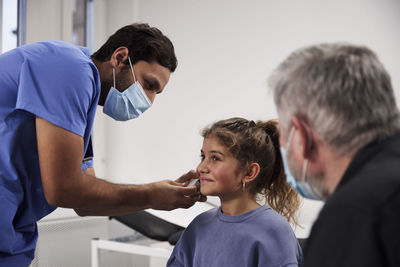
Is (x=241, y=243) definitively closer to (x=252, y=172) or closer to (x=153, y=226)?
(x=252, y=172)

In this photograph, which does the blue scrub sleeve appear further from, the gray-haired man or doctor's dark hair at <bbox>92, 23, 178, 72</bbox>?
the gray-haired man

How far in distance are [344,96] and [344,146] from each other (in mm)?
77

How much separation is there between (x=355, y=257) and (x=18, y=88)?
3.08ft

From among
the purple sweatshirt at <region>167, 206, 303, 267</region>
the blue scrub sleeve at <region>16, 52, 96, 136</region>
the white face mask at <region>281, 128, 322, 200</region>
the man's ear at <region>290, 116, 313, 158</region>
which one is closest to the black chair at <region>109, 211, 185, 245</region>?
the purple sweatshirt at <region>167, 206, 303, 267</region>

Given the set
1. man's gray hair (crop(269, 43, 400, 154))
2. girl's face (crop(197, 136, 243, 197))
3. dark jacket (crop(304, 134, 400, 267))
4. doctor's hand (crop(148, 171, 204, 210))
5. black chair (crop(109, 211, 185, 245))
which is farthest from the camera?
black chair (crop(109, 211, 185, 245))

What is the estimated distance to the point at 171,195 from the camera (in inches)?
53.9

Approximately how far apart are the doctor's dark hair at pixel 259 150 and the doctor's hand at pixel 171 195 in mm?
207

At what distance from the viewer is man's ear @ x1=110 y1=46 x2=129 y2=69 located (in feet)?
4.52

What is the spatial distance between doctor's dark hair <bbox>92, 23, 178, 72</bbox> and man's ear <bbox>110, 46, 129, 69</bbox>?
→ 16 millimetres

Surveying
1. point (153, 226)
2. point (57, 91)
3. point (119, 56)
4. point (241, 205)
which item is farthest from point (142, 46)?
point (153, 226)

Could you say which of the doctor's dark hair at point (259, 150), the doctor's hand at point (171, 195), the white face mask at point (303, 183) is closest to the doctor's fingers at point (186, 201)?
the doctor's hand at point (171, 195)

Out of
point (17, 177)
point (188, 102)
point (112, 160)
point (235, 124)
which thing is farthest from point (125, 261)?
point (17, 177)

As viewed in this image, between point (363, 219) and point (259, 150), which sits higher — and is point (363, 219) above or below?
above

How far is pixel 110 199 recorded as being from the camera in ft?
3.94
